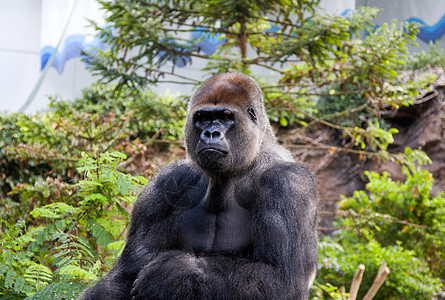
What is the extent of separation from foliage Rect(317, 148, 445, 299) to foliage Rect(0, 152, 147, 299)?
3605 millimetres

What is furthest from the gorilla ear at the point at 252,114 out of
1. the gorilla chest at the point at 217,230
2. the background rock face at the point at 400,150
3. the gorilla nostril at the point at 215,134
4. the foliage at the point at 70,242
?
the background rock face at the point at 400,150

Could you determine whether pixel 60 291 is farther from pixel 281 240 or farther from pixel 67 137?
pixel 67 137

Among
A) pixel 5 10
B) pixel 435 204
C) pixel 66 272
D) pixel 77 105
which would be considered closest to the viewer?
pixel 66 272

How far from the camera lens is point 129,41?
6.09 metres

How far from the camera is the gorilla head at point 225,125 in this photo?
2.55 meters

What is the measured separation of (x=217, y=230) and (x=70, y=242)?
1155mm

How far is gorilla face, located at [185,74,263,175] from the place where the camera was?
2.55 meters

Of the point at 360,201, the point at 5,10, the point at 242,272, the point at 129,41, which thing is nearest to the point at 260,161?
the point at 242,272

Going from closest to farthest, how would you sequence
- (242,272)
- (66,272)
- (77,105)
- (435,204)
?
(242,272) → (66,272) → (435,204) → (77,105)

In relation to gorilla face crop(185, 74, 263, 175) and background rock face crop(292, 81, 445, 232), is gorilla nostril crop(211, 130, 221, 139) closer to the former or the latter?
gorilla face crop(185, 74, 263, 175)

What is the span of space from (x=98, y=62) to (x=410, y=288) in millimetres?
4659

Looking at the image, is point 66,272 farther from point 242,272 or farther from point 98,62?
point 98,62

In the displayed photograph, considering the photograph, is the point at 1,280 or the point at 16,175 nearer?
the point at 1,280

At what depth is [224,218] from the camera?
271 cm
